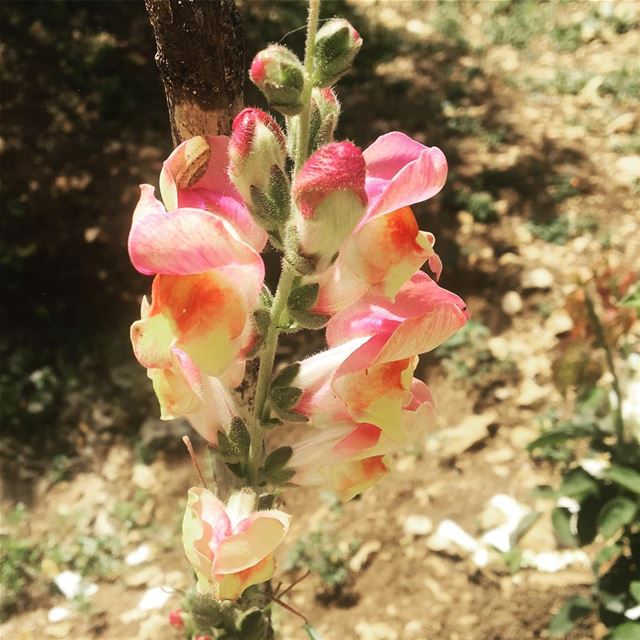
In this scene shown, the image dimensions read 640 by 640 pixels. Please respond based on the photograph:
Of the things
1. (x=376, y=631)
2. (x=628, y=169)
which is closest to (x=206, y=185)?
(x=376, y=631)

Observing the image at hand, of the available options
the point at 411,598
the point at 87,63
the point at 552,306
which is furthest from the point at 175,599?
the point at 87,63

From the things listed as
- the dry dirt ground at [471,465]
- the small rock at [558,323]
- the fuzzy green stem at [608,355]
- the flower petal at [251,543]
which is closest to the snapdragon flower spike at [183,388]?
the flower petal at [251,543]

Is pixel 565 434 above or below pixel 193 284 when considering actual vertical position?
below

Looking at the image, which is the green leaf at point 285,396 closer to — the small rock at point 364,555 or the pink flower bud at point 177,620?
the pink flower bud at point 177,620

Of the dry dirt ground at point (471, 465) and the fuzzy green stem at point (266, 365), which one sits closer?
the fuzzy green stem at point (266, 365)

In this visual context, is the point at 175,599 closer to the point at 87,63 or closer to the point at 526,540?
the point at 526,540

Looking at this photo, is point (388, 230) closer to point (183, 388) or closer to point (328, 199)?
point (328, 199)
